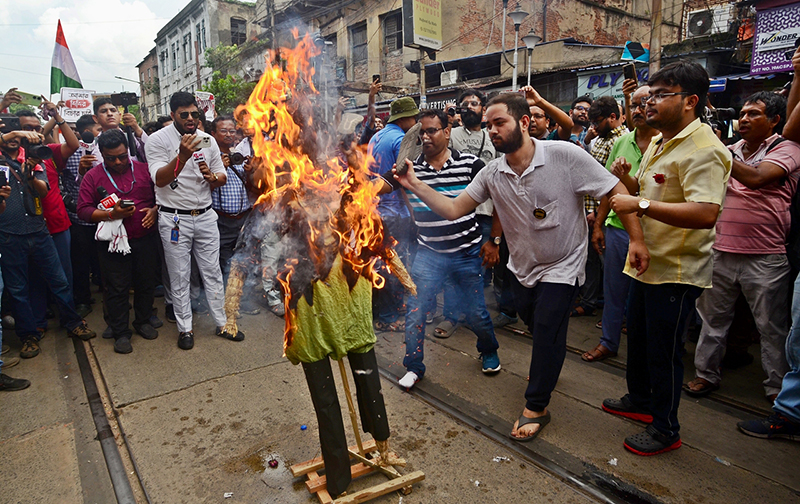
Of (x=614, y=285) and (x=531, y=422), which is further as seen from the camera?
(x=614, y=285)

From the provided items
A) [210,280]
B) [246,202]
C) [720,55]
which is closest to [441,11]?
[720,55]

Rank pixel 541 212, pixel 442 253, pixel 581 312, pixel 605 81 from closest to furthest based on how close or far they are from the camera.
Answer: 1. pixel 541 212
2. pixel 442 253
3. pixel 581 312
4. pixel 605 81

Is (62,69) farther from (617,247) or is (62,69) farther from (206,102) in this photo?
(617,247)

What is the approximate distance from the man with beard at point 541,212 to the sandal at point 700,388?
133cm

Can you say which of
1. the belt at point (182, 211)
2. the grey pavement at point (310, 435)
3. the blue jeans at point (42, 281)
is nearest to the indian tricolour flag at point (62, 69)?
the blue jeans at point (42, 281)

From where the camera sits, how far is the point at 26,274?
504 centimetres

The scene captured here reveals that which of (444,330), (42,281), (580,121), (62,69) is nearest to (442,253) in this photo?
(444,330)

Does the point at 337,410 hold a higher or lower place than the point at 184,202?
lower

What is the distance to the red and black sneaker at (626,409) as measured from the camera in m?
3.48

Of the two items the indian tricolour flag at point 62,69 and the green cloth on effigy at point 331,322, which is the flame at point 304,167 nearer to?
the green cloth on effigy at point 331,322

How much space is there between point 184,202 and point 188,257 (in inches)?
23.5

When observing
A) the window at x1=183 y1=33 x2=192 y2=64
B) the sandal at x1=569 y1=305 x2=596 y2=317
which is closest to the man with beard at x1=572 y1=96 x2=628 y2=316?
the sandal at x1=569 y1=305 x2=596 y2=317

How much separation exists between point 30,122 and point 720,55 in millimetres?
17302

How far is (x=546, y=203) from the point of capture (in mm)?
3213
